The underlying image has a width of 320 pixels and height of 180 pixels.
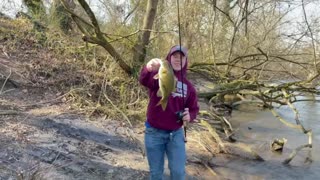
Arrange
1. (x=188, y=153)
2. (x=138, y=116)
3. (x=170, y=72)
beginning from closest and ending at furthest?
1. (x=170, y=72)
2. (x=188, y=153)
3. (x=138, y=116)

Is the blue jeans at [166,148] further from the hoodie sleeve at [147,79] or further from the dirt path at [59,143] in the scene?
the dirt path at [59,143]

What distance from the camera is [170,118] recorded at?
4246mm

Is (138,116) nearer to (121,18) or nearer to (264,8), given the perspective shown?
(121,18)

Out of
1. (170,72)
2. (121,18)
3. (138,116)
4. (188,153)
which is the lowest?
(188,153)

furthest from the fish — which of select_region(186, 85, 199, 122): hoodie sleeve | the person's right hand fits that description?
select_region(186, 85, 199, 122): hoodie sleeve

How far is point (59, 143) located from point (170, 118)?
251 centimetres

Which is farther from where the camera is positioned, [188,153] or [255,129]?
[255,129]

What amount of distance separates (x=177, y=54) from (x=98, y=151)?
278cm

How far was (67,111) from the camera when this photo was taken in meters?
7.82

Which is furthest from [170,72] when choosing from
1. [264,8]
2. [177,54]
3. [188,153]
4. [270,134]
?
[264,8]

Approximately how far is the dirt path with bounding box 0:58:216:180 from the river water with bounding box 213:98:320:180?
88 cm

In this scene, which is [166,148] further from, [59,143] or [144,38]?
[144,38]

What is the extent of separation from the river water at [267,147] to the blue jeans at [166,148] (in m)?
2.94

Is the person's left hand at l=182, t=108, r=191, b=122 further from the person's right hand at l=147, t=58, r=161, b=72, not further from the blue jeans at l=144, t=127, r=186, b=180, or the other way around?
the person's right hand at l=147, t=58, r=161, b=72
